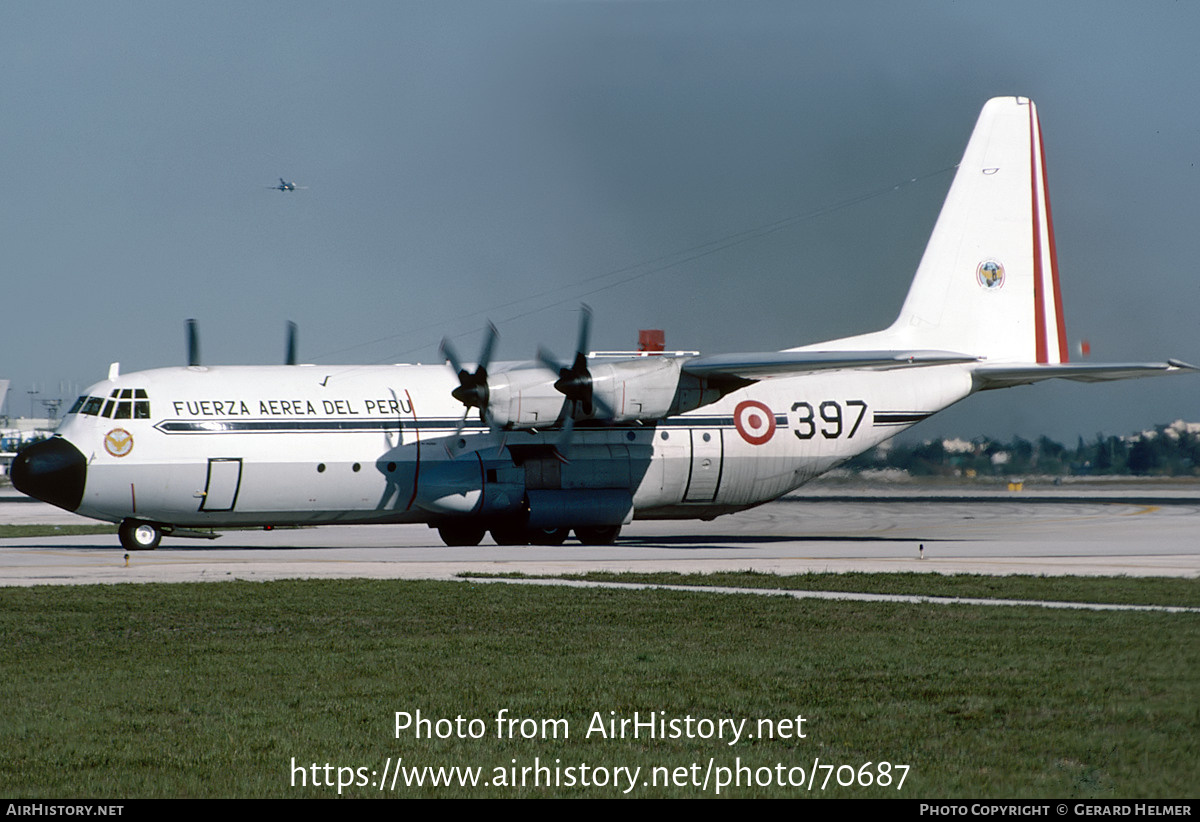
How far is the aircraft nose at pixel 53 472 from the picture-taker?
88.5 feet

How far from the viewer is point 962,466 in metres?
51.7

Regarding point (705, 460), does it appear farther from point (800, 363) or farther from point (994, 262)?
point (994, 262)

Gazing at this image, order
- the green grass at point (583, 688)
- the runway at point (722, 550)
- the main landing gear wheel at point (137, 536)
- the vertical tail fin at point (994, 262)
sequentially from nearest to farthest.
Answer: the green grass at point (583, 688)
the runway at point (722, 550)
the main landing gear wheel at point (137, 536)
the vertical tail fin at point (994, 262)

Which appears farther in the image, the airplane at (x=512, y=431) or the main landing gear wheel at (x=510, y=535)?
the main landing gear wheel at (x=510, y=535)

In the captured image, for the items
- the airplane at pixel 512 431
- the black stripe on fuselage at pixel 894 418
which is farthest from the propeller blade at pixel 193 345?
the black stripe on fuselage at pixel 894 418

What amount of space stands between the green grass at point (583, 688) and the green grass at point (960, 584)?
206 centimetres

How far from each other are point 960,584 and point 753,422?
11907 mm

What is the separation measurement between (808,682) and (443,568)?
12.9 metres

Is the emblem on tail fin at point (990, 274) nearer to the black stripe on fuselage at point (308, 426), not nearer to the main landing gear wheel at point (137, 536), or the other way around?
the black stripe on fuselage at point (308, 426)

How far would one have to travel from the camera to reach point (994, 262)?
34219 mm

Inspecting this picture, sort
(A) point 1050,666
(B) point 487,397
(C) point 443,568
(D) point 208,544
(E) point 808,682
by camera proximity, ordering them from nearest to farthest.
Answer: (A) point 1050,666 < (E) point 808,682 < (C) point 443,568 < (B) point 487,397 < (D) point 208,544

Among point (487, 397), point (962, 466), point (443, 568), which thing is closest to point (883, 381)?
point (487, 397)

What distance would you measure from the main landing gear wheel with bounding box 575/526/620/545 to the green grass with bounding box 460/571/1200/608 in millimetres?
8956
